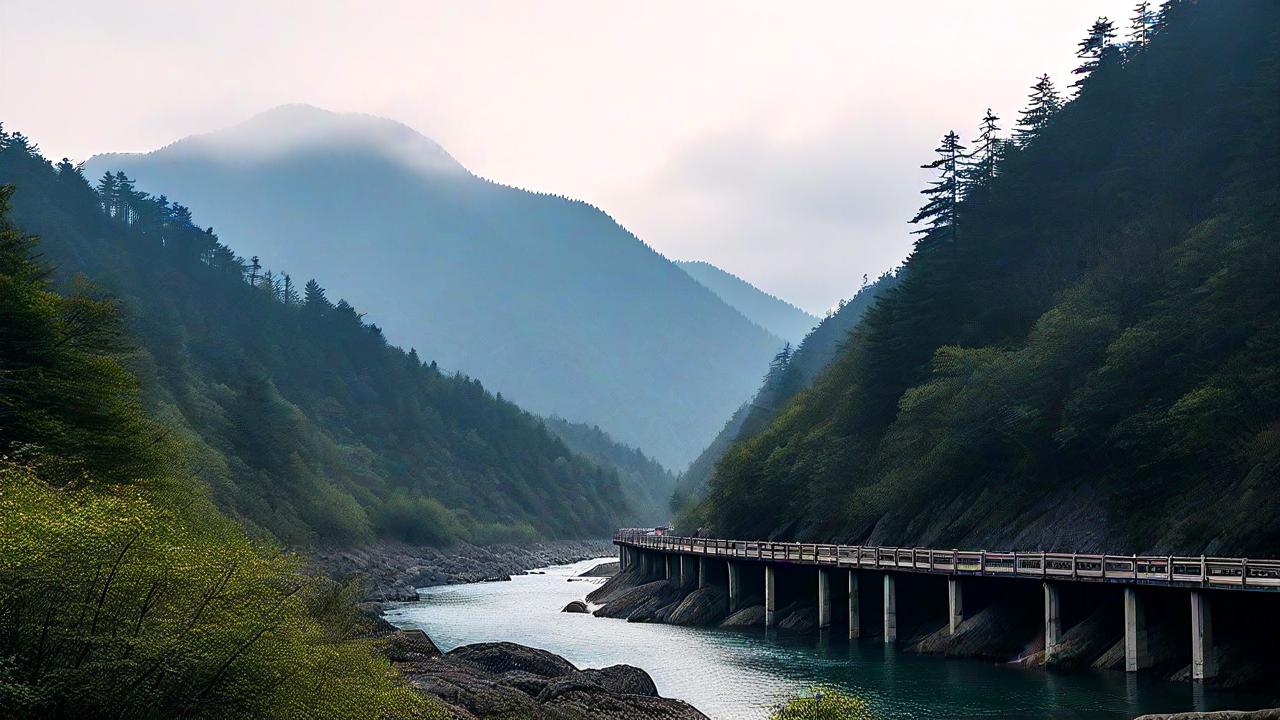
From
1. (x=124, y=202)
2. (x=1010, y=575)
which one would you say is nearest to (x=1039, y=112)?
(x=1010, y=575)

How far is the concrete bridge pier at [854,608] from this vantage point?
2559 inches

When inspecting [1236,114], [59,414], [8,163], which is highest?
[8,163]

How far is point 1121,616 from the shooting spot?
49.0 metres

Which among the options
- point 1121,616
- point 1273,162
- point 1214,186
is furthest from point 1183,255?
point 1121,616

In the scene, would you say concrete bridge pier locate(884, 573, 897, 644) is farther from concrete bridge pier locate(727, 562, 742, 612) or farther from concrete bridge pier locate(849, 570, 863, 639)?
concrete bridge pier locate(727, 562, 742, 612)

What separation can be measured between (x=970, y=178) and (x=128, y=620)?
95.2 m

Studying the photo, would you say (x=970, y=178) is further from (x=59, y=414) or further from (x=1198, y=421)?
(x=59, y=414)

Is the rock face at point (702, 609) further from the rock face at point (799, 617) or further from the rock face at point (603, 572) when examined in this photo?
the rock face at point (603, 572)

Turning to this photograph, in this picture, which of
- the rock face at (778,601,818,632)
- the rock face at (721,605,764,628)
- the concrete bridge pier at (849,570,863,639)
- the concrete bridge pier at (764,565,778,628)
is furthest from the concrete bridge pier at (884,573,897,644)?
the rock face at (721,605,764,628)

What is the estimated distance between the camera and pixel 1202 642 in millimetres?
41906

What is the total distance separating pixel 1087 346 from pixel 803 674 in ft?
86.9

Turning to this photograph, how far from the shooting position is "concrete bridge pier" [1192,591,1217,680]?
137 feet

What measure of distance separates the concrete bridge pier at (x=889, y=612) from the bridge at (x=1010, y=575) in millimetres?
52

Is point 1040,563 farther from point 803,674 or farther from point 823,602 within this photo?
point 823,602
